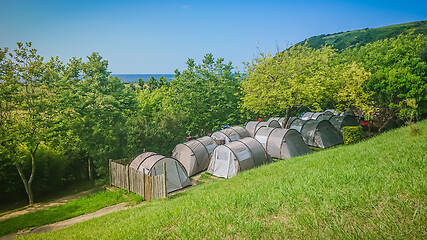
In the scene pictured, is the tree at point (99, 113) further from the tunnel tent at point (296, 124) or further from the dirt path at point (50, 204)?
the tunnel tent at point (296, 124)

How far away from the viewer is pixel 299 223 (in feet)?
10.2

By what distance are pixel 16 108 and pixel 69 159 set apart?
4146 millimetres

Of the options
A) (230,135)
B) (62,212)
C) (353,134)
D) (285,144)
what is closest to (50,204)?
Result: (62,212)

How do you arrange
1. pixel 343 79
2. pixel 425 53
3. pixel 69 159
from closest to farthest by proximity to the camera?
pixel 69 159
pixel 343 79
pixel 425 53

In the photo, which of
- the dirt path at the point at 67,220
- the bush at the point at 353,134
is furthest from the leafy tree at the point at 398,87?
the dirt path at the point at 67,220

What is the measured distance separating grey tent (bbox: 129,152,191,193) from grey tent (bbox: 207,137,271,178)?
2176 millimetres

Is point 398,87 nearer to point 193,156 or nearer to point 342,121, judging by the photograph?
point 342,121

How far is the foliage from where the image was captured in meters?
9.04

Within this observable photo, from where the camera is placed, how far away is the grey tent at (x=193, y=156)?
1448 cm

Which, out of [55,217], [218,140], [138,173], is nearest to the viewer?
[55,217]

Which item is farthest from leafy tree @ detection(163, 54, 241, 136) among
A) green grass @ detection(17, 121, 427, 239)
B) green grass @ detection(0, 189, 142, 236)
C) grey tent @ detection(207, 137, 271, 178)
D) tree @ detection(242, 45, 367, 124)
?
green grass @ detection(17, 121, 427, 239)

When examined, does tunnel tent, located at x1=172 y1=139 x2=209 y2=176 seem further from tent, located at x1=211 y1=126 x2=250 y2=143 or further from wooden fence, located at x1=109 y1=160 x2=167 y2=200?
wooden fence, located at x1=109 y1=160 x2=167 y2=200

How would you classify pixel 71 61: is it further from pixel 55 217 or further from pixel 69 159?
pixel 55 217

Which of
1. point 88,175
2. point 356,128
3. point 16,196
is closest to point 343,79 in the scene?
point 356,128
